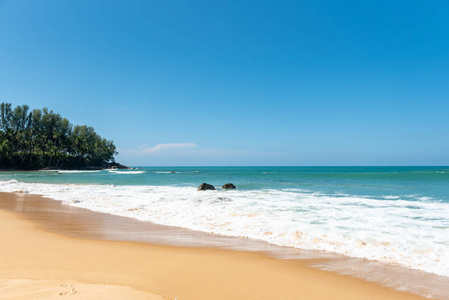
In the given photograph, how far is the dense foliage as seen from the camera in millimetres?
73000

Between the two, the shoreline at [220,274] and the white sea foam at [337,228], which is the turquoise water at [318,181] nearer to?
the white sea foam at [337,228]

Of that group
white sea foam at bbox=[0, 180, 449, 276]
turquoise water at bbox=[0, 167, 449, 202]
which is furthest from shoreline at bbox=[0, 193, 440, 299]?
turquoise water at bbox=[0, 167, 449, 202]

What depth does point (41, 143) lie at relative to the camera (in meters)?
80.8

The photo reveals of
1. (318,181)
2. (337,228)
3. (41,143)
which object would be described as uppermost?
(41,143)

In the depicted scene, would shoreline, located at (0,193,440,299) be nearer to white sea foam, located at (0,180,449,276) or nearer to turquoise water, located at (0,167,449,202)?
white sea foam, located at (0,180,449,276)

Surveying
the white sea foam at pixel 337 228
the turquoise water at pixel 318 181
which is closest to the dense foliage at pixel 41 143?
the turquoise water at pixel 318 181

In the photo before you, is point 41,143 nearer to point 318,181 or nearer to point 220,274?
point 318,181

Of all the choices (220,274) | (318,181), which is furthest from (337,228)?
(318,181)

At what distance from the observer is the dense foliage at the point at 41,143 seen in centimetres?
7300

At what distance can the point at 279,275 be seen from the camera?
4.54 m

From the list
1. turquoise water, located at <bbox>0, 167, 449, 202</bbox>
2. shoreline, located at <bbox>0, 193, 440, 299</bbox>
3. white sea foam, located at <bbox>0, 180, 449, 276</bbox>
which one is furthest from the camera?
turquoise water, located at <bbox>0, 167, 449, 202</bbox>

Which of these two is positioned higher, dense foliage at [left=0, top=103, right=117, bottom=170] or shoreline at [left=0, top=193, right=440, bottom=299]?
dense foliage at [left=0, top=103, right=117, bottom=170]

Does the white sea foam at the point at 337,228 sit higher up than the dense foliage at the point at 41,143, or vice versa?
the dense foliage at the point at 41,143

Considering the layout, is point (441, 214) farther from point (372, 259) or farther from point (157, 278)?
point (157, 278)
